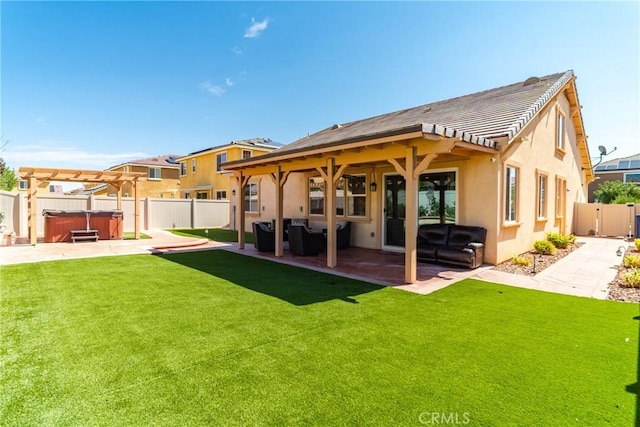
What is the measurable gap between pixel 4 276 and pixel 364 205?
956 cm

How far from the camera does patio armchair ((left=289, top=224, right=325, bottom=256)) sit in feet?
32.4

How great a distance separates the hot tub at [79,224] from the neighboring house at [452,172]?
619 centimetres

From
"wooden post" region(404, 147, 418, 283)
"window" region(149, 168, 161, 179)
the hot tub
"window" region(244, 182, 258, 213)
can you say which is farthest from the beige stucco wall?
"window" region(149, 168, 161, 179)

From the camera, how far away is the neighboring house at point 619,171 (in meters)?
26.5

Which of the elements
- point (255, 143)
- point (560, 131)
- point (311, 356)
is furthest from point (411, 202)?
point (255, 143)

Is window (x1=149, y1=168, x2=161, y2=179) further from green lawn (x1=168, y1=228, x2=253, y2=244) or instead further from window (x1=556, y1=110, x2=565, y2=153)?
window (x1=556, y1=110, x2=565, y2=153)

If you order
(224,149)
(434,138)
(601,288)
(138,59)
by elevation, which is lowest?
(601,288)

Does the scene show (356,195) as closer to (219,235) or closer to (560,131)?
(219,235)

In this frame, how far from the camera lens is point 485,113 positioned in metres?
9.71

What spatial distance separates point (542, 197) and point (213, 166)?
72.0ft

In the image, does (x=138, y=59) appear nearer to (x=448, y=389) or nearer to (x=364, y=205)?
(x=364, y=205)

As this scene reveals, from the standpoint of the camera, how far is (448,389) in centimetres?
281

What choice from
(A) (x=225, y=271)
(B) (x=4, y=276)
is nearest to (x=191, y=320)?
(A) (x=225, y=271)

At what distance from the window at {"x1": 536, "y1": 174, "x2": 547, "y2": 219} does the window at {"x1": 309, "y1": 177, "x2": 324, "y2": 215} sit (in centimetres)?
746
